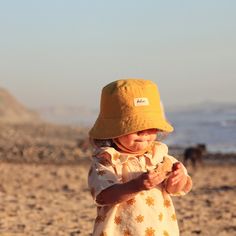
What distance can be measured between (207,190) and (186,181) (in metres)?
9.62

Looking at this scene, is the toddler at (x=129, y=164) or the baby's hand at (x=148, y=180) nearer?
the baby's hand at (x=148, y=180)

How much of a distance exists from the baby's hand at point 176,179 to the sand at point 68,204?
457 cm

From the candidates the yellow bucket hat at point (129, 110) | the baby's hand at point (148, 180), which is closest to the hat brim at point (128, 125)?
the yellow bucket hat at point (129, 110)

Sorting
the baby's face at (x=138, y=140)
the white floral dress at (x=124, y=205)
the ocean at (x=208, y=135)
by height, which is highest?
the baby's face at (x=138, y=140)

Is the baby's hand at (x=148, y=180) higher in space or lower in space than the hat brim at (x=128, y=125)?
lower

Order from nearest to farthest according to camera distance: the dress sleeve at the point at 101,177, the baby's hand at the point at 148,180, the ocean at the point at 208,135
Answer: the baby's hand at the point at 148,180, the dress sleeve at the point at 101,177, the ocean at the point at 208,135

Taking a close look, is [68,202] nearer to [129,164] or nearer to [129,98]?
[129,164]

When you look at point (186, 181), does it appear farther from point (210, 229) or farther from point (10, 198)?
point (10, 198)

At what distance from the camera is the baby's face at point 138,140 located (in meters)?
3.35

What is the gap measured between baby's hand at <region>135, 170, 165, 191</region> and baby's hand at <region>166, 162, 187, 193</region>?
0.20 metres

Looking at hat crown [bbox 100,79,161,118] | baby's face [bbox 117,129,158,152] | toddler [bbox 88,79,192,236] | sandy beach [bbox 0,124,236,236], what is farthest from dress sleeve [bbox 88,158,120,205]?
sandy beach [bbox 0,124,236,236]

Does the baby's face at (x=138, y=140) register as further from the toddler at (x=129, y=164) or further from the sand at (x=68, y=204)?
the sand at (x=68, y=204)

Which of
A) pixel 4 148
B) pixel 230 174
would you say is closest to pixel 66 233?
pixel 230 174

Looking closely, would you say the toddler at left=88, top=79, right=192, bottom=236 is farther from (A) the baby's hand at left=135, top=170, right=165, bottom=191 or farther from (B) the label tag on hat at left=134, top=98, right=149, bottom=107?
(A) the baby's hand at left=135, top=170, right=165, bottom=191
